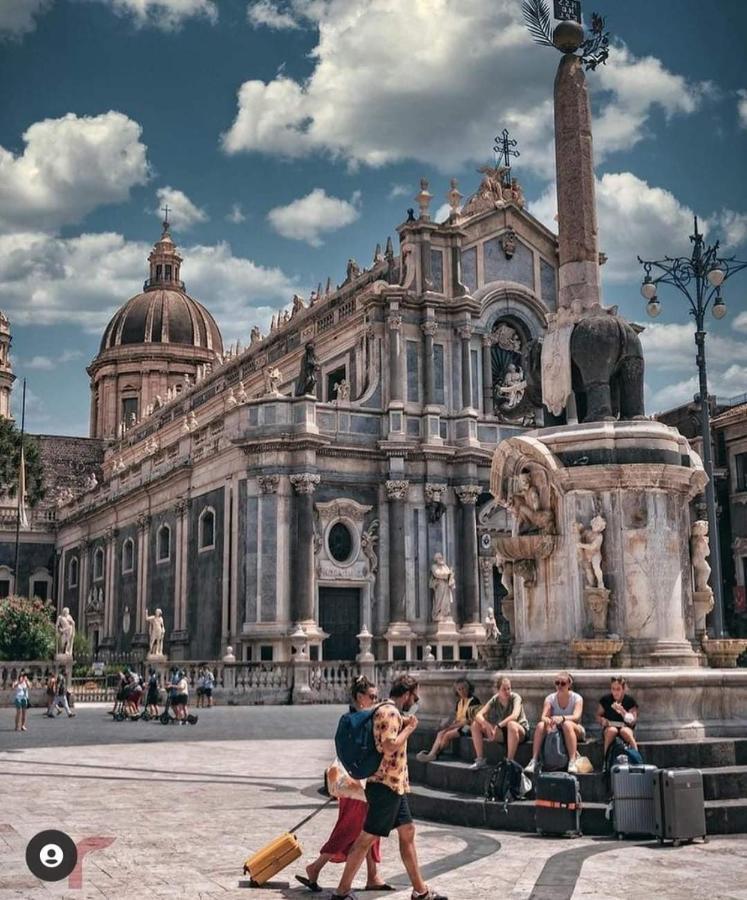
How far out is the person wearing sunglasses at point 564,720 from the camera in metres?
11.2

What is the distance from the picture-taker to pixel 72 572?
63.2m

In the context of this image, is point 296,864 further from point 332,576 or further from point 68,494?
point 68,494

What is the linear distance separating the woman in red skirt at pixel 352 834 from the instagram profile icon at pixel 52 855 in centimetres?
226

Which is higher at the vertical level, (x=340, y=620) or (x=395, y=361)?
(x=395, y=361)

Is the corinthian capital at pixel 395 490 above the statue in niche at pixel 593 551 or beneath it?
above

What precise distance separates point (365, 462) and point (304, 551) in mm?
4341

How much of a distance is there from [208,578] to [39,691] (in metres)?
8.72

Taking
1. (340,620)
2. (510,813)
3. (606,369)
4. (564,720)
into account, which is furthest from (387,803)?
(340,620)

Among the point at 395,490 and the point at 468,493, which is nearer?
the point at 395,490

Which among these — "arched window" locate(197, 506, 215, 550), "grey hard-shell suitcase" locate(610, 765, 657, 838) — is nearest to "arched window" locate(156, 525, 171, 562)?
"arched window" locate(197, 506, 215, 550)

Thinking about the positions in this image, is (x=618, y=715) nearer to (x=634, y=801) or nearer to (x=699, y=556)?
(x=634, y=801)

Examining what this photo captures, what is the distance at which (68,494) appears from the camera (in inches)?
2785

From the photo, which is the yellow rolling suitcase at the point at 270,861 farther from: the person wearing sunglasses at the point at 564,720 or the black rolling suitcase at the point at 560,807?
the person wearing sunglasses at the point at 564,720

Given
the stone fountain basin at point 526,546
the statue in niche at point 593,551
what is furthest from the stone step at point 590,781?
the stone fountain basin at point 526,546
